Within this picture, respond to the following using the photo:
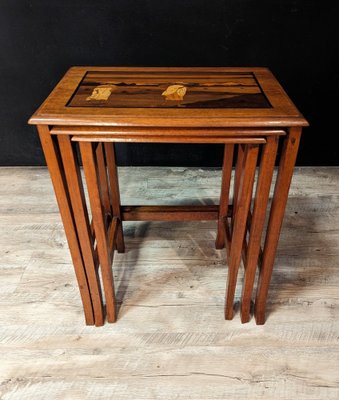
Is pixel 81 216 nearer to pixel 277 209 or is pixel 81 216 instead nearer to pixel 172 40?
pixel 277 209

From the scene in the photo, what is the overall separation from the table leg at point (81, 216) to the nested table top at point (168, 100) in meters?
0.09

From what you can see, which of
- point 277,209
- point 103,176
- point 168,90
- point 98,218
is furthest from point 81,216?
point 277,209

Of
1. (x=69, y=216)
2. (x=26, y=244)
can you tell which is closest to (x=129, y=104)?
(x=69, y=216)

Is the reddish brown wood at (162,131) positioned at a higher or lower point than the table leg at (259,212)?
higher

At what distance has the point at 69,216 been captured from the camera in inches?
42.1

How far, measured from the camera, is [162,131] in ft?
3.03

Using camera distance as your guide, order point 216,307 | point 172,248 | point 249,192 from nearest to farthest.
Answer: point 249,192 → point 216,307 → point 172,248

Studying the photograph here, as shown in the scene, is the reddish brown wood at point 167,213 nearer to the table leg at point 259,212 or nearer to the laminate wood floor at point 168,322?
the laminate wood floor at point 168,322

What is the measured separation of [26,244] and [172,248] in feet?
2.29

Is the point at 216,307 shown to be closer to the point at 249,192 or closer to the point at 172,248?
the point at 172,248

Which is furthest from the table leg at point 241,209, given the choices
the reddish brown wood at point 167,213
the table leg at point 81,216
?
the table leg at point 81,216

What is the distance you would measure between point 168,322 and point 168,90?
0.84 m

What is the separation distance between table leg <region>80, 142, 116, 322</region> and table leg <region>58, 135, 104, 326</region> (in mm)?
24

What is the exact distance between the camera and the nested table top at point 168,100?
90 cm
